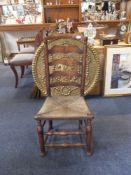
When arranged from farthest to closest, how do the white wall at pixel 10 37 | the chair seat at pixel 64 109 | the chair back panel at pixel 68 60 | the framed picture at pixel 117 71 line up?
the white wall at pixel 10 37, the framed picture at pixel 117 71, the chair back panel at pixel 68 60, the chair seat at pixel 64 109

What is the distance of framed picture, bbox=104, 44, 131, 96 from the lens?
2639mm

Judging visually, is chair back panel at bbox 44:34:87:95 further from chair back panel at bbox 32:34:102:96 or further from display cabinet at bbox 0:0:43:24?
display cabinet at bbox 0:0:43:24

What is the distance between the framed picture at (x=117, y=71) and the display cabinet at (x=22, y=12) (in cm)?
277

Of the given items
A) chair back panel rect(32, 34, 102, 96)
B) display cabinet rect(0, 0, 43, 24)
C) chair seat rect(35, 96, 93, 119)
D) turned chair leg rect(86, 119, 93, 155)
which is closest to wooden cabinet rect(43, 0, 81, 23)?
display cabinet rect(0, 0, 43, 24)

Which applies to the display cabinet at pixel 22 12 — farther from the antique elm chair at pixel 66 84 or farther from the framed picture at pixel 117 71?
the antique elm chair at pixel 66 84

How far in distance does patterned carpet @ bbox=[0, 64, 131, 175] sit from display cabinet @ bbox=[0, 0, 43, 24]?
106 inches

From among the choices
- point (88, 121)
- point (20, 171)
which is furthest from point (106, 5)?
point (20, 171)

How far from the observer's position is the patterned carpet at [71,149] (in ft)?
5.55

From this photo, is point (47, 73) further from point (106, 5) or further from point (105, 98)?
point (106, 5)

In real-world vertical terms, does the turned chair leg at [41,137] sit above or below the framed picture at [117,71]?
below

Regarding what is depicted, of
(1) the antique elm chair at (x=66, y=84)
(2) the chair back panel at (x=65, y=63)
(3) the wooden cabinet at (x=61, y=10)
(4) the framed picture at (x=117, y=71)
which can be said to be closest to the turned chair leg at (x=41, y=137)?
(1) the antique elm chair at (x=66, y=84)

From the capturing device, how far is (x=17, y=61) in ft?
10.6

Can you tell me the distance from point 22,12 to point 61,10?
96cm

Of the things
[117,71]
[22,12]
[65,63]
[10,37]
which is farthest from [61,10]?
[65,63]
